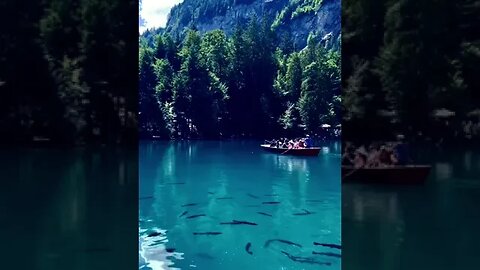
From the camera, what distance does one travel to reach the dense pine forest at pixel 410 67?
2.96 meters

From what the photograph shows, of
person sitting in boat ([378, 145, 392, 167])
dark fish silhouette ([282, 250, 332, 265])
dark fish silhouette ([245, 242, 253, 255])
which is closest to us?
person sitting in boat ([378, 145, 392, 167])

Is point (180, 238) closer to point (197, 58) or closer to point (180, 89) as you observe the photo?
point (180, 89)

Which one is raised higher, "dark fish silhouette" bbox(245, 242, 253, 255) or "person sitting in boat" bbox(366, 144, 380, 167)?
"person sitting in boat" bbox(366, 144, 380, 167)

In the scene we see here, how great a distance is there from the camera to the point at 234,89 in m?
35.3

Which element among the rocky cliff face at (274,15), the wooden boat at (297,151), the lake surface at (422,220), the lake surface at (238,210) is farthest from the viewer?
the rocky cliff face at (274,15)

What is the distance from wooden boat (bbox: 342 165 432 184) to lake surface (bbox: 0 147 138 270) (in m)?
1.28

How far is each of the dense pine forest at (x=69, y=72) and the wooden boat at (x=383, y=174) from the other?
1305 mm

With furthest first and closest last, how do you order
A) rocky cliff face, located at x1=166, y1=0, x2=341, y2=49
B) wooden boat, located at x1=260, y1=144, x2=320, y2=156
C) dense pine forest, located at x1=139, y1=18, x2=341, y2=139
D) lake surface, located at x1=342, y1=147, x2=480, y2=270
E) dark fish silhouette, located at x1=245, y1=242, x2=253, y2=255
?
rocky cliff face, located at x1=166, y1=0, x2=341, y2=49 < dense pine forest, located at x1=139, y1=18, x2=341, y2=139 < wooden boat, located at x1=260, y1=144, x2=320, y2=156 < dark fish silhouette, located at x1=245, y1=242, x2=253, y2=255 < lake surface, located at x1=342, y1=147, x2=480, y2=270

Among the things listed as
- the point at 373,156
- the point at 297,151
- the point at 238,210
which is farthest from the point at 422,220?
the point at 297,151

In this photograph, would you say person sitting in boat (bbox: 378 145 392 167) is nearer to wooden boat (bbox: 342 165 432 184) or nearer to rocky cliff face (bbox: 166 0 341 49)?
wooden boat (bbox: 342 165 432 184)

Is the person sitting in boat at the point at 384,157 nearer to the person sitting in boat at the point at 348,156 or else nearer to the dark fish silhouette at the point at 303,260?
the person sitting in boat at the point at 348,156

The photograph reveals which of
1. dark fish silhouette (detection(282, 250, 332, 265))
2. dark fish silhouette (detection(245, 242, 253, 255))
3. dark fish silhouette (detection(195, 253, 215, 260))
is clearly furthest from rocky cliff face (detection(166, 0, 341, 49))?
dark fish silhouette (detection(282, 250, 332, 265))

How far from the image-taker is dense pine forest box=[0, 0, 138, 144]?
3.01 meters

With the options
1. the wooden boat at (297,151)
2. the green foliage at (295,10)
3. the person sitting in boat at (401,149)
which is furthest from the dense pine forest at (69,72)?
the green foliage at (295,10)
